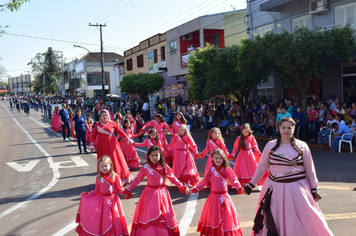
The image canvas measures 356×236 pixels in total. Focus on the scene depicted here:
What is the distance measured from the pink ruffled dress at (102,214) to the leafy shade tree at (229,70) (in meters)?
Result: 12.7

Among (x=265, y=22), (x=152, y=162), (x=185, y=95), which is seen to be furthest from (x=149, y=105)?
(x=152, y=162)

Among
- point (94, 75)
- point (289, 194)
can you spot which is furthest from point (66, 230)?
point (94, 75)

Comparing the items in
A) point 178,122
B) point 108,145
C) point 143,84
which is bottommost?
point 108,145

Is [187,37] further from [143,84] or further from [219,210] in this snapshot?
[219,210]

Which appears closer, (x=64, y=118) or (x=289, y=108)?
(x=289, y=108)

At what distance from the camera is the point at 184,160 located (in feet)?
30.8

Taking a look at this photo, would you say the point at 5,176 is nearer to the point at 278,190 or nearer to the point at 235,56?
the point at 278,190

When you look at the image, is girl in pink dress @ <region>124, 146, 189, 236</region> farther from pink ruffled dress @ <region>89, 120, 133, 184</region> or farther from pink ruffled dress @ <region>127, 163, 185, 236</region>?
pink ruffled dress @ <region>89, 120, 133, 184</region>

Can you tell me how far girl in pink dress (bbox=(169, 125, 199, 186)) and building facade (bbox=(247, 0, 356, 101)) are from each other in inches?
385

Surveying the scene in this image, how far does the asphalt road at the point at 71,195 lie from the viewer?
6.58 meters

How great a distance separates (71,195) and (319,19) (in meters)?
16.9

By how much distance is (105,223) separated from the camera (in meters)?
5.58

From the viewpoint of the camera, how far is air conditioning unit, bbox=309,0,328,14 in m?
19.2

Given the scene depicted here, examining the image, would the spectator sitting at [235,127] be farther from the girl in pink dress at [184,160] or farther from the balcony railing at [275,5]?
the girl in pink dress at [184,160]
